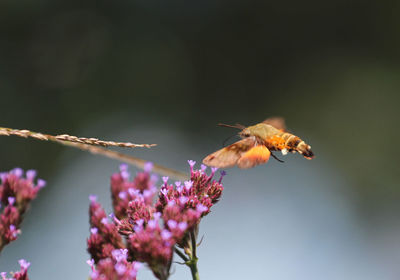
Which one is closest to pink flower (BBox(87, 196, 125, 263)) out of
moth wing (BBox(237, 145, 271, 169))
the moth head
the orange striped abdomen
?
moth wing (BBox(237, 145, 271, 169))

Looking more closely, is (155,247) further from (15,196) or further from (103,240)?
(15,196)

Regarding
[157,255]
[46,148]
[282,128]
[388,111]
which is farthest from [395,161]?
[157,255]

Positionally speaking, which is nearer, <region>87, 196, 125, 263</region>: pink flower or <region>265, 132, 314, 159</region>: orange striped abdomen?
<region>87, 196, 125, 263</region>: pink flower

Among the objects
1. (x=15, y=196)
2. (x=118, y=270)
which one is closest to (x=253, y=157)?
(x=118, y=270)

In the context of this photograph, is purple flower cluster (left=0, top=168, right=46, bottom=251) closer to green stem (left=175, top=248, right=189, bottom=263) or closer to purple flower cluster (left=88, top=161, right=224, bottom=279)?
purple flower cluster (left=88, top=161, right=224, bottom=279)

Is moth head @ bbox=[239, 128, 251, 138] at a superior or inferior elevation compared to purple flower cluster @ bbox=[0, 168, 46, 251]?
superior

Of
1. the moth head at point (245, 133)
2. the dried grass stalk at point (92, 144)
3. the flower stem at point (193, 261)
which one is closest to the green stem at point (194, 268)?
the flower stem at point (193, 261)

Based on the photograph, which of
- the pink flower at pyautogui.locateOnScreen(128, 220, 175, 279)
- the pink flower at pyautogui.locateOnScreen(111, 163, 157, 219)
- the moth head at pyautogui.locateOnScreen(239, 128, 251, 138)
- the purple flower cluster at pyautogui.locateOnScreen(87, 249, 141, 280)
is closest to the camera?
the purple flower cluster at pyautogui.locateOnScreen(87, 249, 141, 280)
